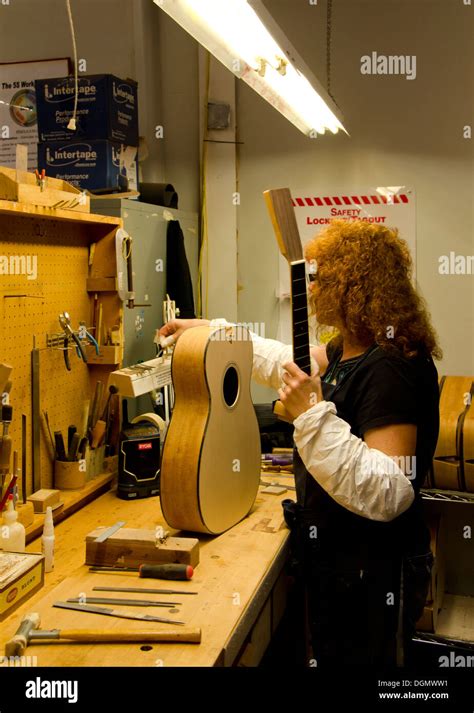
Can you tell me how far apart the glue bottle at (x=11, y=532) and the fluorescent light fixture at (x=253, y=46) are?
1.17 m

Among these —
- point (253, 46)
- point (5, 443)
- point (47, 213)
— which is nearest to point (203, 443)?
point (5, 443)

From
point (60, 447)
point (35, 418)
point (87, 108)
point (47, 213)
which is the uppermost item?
point (87, 108)

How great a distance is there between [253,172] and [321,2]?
86cm

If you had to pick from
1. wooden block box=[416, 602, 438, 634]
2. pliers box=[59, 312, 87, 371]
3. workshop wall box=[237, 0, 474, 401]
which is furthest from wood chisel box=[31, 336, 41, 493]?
workshop wall box=[237, 0, 474, 401]

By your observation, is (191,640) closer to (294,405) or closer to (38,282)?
(294,405)

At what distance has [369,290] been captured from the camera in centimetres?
179

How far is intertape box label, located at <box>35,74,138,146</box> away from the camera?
2.72m

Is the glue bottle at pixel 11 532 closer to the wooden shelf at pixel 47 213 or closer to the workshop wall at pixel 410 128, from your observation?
the wooden shelf at pixel 47 213

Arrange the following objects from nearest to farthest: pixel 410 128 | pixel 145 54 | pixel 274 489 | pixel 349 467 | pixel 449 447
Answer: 1. pixel 349 467
2. pixel 274 489
3. pixel 449 447
4. pixel 410 128
5. pixel 145 54

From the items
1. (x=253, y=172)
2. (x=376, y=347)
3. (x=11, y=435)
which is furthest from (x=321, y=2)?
(x=11, y=435)

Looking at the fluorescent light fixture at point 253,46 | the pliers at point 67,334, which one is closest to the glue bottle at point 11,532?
the pliers at point 67,334

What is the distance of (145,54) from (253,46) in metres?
1.93

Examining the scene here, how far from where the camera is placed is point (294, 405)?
1.71 meters

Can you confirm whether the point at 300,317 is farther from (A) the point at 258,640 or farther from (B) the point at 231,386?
(A) the point at 258,640
